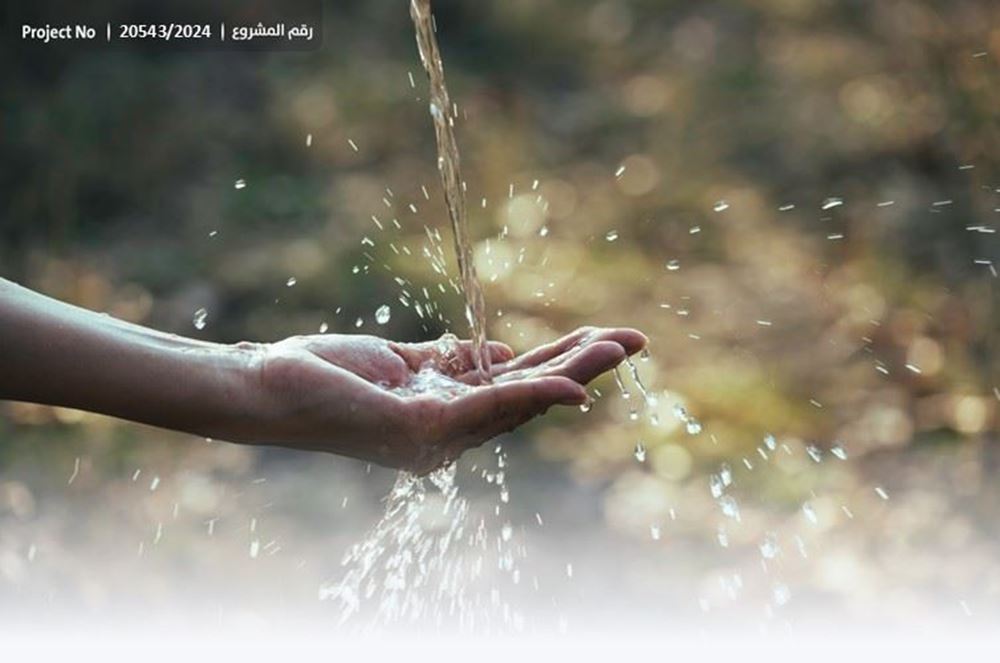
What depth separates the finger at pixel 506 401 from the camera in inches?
50.0

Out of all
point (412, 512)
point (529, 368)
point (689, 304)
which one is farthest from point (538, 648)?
point (529, 368)

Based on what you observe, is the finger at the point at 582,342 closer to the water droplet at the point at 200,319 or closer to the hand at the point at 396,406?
the hand at the point at 396,406

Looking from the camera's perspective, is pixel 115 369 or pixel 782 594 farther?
pixel 782 594

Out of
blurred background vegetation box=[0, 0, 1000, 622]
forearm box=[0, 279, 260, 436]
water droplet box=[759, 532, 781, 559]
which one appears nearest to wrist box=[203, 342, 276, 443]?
forearm box=[0, 279, 260, 436]

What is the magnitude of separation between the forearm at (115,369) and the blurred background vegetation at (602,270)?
5.67 ft

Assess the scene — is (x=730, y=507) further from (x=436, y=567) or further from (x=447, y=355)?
(x=447, y=355)

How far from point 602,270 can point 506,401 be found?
188 cm

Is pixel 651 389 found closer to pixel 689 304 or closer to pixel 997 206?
pixel 689 304

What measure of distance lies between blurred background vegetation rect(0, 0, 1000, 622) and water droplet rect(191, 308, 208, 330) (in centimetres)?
4

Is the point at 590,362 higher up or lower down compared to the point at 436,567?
higher up

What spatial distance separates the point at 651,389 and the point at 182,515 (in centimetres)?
101

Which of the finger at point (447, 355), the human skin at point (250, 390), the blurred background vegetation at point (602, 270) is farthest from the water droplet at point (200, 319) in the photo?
the human skin at point (250, 390)

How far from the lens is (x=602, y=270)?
10.3ft

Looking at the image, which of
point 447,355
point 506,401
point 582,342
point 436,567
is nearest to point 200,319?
point 436,567
